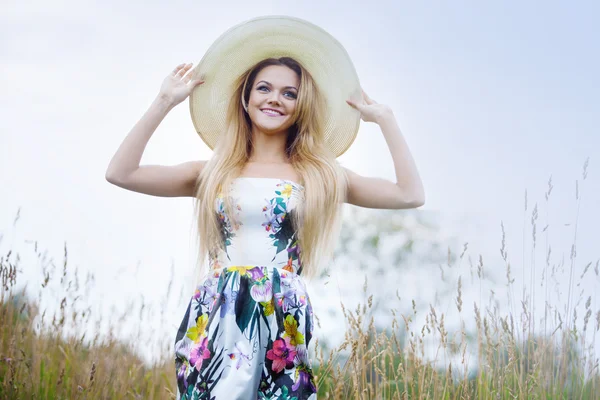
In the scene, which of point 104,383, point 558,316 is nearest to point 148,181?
point 104,383

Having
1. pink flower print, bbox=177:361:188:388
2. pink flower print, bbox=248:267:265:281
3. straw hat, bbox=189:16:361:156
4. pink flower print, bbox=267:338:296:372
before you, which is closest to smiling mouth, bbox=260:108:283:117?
straw hat, bbox=189:16:361:156

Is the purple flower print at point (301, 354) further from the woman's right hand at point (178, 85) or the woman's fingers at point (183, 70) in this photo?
the woman's fingers at point (183, 70)

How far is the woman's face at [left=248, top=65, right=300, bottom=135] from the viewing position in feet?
9.33

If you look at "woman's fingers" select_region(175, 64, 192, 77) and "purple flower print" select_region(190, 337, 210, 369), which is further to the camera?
"woman's fingers" select_region(175, 64, 192, 77)

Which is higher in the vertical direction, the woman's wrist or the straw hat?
the straw hat

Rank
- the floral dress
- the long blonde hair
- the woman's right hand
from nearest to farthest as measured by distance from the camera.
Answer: the floral dress < the long blonde hair < the woman's right hand

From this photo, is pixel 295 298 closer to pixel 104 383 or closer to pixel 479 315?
pixel 479 315

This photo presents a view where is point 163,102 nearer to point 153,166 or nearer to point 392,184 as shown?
point 153,166

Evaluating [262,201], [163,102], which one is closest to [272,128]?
[262,201]

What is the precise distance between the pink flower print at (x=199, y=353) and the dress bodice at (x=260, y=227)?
1.07 feet

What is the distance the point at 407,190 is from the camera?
110 inches

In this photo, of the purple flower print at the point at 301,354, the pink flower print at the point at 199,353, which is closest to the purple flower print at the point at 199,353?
the pink flower print at the point at 199,353

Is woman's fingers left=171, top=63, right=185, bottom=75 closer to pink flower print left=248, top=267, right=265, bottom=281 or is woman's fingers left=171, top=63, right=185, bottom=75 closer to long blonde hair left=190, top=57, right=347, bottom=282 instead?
long blonde hair left=190, top=57, right=347, bottom=282

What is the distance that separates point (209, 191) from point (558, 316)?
84.1 inches
